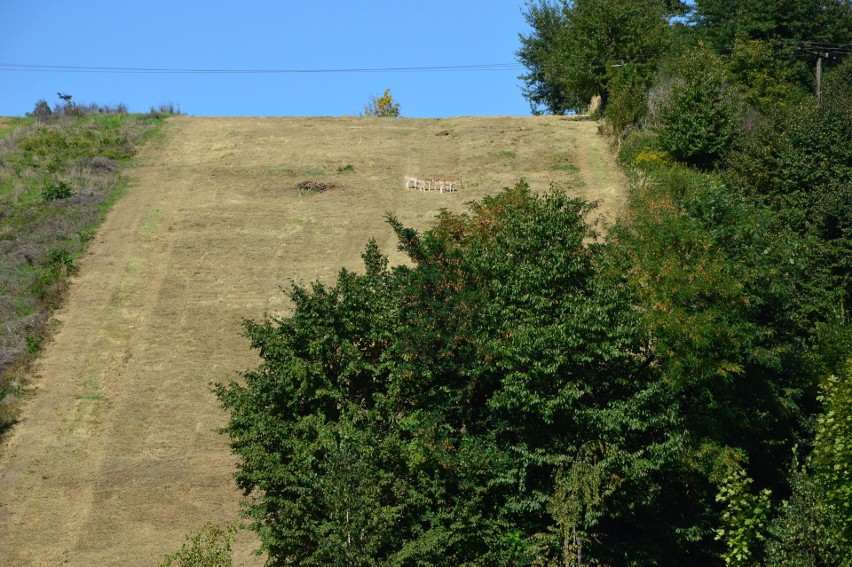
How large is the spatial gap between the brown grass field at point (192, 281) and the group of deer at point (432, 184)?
0.68m

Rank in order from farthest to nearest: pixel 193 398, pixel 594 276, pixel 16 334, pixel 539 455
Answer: pixel 16 334 < pixel 193 398 < pixel 594 276 < pixel 539 455

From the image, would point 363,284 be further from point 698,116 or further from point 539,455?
point 698,116

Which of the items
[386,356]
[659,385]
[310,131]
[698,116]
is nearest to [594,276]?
[659,385]

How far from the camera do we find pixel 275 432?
2402cm

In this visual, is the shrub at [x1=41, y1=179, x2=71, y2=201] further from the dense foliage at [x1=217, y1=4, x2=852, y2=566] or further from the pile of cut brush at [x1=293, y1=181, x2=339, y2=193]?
the dense foliage at [x1=217, y1=4, x2=852, y2=566]

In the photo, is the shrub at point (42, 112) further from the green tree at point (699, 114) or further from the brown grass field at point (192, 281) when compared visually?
the green tree at point (699, 114)

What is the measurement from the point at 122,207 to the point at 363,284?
2666 centimetres

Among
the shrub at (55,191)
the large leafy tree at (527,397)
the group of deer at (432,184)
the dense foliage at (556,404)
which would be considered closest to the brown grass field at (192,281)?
the group of deer at (432,184)

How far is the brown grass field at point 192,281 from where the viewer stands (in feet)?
95.6

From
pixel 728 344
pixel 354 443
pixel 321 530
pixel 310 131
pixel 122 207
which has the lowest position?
pixel 321 530

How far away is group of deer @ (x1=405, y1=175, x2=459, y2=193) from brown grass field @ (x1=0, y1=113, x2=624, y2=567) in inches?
27.0

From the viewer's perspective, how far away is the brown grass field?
2914cm

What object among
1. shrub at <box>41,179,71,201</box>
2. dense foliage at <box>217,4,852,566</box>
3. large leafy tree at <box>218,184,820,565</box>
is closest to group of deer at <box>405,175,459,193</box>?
A: shrub at <box>41,179,71,201</box>

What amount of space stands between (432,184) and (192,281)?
13433mm
